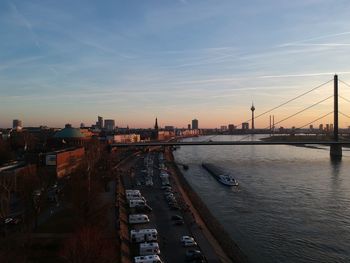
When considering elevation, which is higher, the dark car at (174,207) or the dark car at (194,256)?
the dark car at (174,207)

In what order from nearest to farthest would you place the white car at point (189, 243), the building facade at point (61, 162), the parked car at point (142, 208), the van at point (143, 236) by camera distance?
the white car at point (189, 243)
the van at point (143, 236)
the parked car at point (142, 208)
the building facade at point (61, 162)

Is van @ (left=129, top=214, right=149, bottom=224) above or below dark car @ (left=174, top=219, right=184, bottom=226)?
above

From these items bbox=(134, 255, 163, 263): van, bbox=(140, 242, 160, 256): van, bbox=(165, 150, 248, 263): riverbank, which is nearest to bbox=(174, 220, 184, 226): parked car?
bbox=(165, 150, 248, 263): riverbank

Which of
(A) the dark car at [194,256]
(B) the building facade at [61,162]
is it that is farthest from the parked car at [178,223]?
(B) the building facade at [61,162]

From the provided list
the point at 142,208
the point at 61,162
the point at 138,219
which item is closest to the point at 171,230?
the point at 138,219

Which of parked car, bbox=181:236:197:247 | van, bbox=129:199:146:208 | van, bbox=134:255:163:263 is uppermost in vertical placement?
van, bbox=129:199:146:208

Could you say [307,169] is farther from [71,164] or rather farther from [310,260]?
[310,260]

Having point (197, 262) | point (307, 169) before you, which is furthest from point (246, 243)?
point (307, 169)

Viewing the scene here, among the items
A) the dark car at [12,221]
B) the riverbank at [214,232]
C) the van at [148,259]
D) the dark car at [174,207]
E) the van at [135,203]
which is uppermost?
the van at [135,203]

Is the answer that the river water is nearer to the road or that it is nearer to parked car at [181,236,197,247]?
the road

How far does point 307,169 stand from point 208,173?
449 centimetres

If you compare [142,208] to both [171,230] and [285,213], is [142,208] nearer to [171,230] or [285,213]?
[171,230]

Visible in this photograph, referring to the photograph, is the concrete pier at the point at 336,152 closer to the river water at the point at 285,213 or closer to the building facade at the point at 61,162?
the river water at the point at 285,213

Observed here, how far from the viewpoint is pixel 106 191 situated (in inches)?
431
